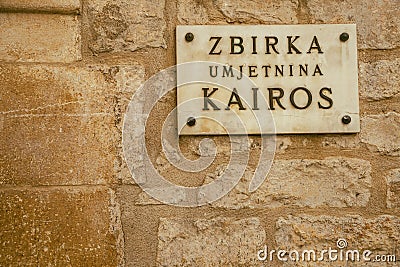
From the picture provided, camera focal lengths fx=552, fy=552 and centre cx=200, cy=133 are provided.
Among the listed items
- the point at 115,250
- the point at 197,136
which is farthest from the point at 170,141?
the point at 115,250

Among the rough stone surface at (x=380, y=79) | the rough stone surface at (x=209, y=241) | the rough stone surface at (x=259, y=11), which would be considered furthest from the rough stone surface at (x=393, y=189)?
the rough stone surface at (x=259, y=11)

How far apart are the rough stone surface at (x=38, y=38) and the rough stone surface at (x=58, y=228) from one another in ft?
1.25

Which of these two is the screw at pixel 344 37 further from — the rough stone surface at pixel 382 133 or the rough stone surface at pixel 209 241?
the rough stone surface at pixel 209 241

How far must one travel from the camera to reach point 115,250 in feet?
4.95

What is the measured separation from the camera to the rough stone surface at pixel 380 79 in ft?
5.30

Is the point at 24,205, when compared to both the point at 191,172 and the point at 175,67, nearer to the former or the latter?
the point at 191,172

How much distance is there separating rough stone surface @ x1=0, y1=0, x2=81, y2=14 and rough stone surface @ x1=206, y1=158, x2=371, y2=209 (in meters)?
0.63

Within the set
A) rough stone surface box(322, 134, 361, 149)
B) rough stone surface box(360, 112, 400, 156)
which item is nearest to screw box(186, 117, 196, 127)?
rough stone surface box(322, 134, 361, 149)

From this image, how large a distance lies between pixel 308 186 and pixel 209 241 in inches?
12.6

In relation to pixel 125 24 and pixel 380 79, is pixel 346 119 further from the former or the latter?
pixel 125 24

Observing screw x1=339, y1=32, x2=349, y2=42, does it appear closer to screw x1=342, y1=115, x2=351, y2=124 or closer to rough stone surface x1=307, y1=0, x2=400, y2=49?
rough stone surface x1=307, y1=0, x2=400, y2=49

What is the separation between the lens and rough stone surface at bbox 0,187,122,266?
1484mm

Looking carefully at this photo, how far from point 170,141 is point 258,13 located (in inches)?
18.4

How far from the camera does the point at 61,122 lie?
1.55m
